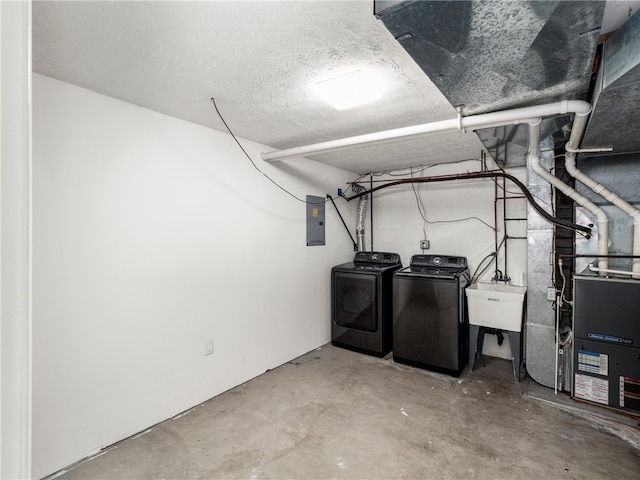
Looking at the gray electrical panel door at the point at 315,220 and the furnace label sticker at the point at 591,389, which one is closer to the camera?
the furnace label sticker at the point at 591,389

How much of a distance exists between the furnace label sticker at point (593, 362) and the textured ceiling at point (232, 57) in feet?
7.13

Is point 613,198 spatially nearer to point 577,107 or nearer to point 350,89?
point 577,107

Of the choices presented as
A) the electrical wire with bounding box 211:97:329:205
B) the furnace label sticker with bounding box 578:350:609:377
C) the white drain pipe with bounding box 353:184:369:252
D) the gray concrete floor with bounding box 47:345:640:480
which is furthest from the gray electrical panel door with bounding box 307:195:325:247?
the furnace label sticker with bounding box 578:350:609:377

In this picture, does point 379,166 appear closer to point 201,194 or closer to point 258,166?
point 258,166

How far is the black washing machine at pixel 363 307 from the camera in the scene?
3.67 metres

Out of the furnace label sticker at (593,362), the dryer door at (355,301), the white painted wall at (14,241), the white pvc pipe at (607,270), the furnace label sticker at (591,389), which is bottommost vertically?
the furnace label sticker at (591,389)

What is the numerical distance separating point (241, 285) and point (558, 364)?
9.41ft

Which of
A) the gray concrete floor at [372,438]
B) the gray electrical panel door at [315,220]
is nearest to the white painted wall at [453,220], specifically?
the gray electrical panel door at [315,220]

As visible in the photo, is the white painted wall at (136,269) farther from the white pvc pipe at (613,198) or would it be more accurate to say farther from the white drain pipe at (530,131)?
the white pvc pipe at (613,198)

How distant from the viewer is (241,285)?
9.82ft

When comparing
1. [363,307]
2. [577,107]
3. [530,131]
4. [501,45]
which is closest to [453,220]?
[363,307]

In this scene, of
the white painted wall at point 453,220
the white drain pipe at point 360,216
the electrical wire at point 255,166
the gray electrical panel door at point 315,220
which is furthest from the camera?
the white drain pipe at point 360,216

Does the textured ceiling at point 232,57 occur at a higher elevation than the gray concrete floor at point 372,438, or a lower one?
higher

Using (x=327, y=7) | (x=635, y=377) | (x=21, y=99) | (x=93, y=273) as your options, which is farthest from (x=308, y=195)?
(x=21, y=99)
